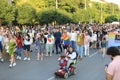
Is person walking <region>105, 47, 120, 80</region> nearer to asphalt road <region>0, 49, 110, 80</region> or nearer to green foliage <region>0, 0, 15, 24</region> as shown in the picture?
asphalt road <region>0, 49, 110, 80</region>

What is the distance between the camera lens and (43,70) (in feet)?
59.5

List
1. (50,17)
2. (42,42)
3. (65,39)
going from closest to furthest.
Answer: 1. (42,42)
2. (65,39)
3. (50,17)

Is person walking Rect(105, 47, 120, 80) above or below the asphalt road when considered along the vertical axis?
above

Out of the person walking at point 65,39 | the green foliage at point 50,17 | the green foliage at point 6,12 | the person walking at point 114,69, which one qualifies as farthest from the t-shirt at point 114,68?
the green foliage at point 50,17

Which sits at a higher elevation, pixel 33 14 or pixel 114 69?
A: pixel 114 69

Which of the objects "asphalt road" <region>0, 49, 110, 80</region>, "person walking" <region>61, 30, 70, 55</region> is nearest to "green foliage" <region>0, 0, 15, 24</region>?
"person walking" <region>61, 30, 70, 55</region>

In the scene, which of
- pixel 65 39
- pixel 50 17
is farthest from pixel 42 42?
pixel 50 17

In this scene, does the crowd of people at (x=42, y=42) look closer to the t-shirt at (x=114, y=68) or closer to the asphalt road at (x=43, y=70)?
the asphalt road at (x=43, y=70)

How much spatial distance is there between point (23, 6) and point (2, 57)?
26063 mm

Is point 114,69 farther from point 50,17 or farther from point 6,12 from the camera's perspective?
point 50,17

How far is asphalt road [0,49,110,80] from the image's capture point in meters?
16.2

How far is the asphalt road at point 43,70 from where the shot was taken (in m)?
16.2

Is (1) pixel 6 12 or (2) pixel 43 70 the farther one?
(1) pixel 6 12

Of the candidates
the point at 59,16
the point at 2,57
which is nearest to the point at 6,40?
the point at 2,57
